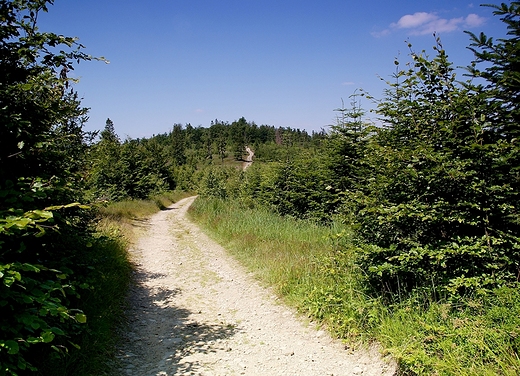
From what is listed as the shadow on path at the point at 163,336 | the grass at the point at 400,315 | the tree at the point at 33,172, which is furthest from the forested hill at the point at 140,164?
the grass at the point at 400,315

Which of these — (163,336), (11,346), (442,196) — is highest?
(442,196)

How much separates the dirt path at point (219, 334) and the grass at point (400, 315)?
322 millimetres

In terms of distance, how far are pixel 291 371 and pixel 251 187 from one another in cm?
2353

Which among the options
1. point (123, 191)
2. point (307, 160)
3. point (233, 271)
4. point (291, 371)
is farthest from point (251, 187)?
point (291, 371)

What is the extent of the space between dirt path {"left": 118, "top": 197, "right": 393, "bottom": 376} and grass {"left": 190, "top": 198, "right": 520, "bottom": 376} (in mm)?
322

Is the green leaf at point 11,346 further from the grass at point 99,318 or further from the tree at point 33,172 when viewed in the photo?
the grass at point 99,318

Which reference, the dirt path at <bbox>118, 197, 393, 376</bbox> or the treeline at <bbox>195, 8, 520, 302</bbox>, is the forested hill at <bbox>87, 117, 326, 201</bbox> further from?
the treeline at <bbox>195, 8, 520, 302</bbox>

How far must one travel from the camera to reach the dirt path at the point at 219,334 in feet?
14.5

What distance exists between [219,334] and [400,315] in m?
2.81

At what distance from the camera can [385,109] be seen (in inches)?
217

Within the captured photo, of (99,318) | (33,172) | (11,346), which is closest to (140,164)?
(99,318)

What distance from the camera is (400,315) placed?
4.63m

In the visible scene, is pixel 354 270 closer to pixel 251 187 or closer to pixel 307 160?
pixel 307 160

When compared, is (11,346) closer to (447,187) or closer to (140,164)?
(447,187)
